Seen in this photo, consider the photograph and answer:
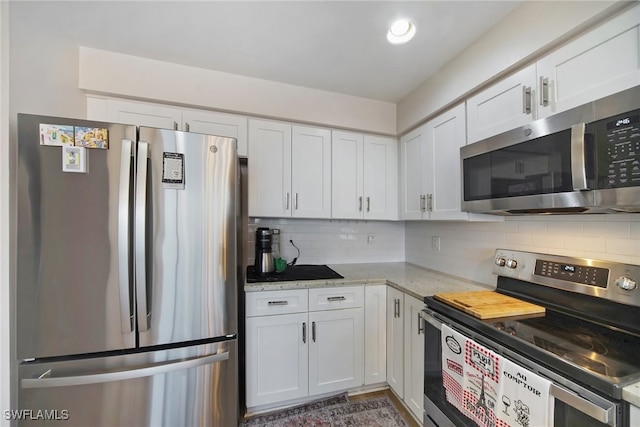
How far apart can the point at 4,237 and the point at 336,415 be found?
2.07 meters

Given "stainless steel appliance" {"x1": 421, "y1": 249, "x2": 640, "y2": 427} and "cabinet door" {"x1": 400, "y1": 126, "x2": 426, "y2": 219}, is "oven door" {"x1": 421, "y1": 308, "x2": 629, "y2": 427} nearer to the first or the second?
"stainless steel appliance" {"x1": 421, "y1": 249, "x2": 640, "y2": 427}

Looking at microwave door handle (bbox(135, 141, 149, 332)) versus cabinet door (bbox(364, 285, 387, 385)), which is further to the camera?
cabinet door (bbox(364, 285, 387, 385))

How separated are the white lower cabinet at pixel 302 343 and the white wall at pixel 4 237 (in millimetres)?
1059

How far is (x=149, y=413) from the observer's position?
4.14 feet

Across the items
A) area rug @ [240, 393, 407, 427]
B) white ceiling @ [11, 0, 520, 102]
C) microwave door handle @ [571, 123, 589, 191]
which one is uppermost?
white ceiling @ [11, 0, 520, 102]

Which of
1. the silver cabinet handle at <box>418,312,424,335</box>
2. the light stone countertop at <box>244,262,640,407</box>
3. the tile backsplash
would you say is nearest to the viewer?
the silver cabinet handle at <box>418,312,424,335</box>

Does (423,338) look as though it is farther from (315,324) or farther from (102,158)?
(102,158)

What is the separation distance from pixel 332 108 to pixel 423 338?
72.2 inches

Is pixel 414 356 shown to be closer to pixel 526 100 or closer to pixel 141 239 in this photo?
pixel 526 100

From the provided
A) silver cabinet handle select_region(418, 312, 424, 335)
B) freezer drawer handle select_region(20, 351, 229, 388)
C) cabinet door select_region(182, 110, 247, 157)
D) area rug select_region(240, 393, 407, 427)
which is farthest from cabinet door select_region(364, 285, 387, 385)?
cabinet door select_region(182, 110, 247, 157)

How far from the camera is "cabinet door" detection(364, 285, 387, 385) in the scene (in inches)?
75.2

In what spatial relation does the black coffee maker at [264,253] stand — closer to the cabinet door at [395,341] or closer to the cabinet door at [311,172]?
the cabinet door at [311,172]

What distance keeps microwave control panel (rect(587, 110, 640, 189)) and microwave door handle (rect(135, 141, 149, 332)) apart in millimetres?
1892

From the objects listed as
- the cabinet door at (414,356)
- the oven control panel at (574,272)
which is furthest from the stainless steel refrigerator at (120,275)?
the oven control panel at (574,272)
